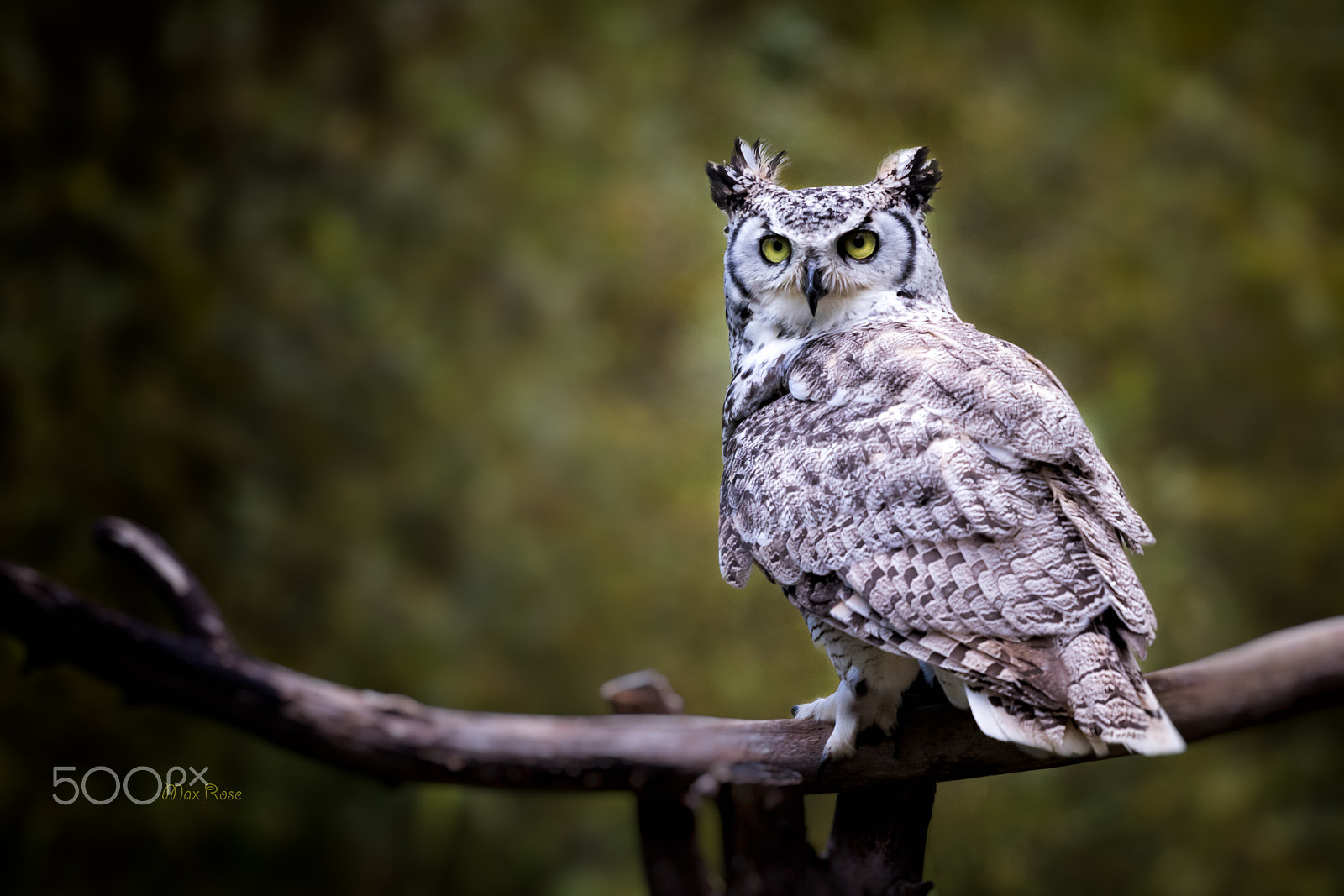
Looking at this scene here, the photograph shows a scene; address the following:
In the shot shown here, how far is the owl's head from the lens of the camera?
1.44 m

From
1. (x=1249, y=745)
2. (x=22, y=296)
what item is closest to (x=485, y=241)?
(x=22, y=296)

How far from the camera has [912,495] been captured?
3.69 ft

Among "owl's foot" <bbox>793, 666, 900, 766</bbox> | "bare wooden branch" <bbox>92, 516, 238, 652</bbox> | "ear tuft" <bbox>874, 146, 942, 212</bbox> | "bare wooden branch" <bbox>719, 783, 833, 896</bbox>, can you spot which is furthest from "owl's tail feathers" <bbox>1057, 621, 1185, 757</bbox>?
"bare wooden branch" <bbox>92, 516, 238, 652</bbox>

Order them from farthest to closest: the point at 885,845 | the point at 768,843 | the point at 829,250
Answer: the point at 829,250 < the point at 885,845 < the point at 768,843

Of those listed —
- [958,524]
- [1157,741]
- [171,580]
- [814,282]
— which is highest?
[814,282]

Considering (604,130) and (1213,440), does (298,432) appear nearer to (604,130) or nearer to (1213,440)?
(604,130)

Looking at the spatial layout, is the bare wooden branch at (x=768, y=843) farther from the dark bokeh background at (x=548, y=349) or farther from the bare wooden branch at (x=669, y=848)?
the dark bokeh background at (x=548, y=349)

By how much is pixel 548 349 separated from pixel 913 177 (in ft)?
5.27

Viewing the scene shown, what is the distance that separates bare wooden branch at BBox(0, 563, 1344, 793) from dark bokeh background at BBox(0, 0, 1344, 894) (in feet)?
4.35

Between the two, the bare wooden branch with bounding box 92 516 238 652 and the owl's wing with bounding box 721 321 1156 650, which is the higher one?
the bare wooden branch with bounding box 92 516 238 652

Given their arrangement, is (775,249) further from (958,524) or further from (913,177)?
(958,524)

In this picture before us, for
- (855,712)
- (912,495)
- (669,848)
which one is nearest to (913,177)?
(912,495)

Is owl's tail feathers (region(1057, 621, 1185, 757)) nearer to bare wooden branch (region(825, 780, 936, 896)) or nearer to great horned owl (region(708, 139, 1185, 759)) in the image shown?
great horned owl (region(708, 139, 1185, 759))

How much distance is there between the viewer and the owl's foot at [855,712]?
1208 millimetres
